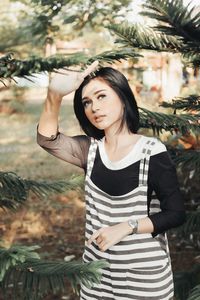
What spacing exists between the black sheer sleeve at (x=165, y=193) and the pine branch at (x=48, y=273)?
0.27 meters

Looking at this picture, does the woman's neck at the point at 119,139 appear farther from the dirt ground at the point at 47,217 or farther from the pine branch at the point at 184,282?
the pine branch at the point at 184,282

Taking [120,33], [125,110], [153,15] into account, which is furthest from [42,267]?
[120,33]

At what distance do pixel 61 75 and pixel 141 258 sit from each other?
21.6 inches

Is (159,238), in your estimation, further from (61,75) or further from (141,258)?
(61,75)

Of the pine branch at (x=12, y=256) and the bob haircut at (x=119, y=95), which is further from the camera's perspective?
the bob haircut at (x=119, y=95)

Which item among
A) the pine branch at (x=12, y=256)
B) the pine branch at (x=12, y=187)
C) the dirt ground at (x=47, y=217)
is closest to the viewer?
the pine branch at (x=12, y=256)

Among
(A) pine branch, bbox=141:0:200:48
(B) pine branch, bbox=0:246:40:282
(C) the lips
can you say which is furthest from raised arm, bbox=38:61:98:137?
(B) pine branch, bbox=0:246:40:282

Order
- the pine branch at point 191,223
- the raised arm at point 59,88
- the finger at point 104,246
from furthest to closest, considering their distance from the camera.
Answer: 1. the pine branch at point 191,223
2. the raised arm at point 59,88
3. the finger at point 104,246

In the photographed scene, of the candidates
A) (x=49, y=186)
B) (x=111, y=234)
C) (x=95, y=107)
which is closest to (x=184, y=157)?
(x=49, y=186)

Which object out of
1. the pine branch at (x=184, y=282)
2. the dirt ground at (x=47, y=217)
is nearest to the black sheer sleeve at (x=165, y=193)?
the dirt ground at (x=47, y=217)

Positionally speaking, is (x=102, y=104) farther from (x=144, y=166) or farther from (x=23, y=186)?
(x=23, y=186)

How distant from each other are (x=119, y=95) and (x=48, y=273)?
22.1 inches

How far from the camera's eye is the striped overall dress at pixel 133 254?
1.21m

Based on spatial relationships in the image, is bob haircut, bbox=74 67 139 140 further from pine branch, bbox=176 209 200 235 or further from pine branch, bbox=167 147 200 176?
pine branch, bbox=176 209 200 235
